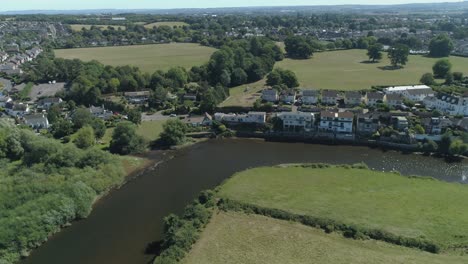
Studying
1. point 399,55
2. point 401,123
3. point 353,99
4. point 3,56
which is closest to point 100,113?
point 353,99

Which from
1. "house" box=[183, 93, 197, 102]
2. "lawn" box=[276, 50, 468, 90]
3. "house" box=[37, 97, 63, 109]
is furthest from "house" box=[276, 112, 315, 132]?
"house" box=[37, 97, 63, 109]

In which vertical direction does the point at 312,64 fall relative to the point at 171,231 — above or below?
above

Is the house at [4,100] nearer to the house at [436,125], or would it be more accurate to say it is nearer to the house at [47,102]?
the house at [47,102]

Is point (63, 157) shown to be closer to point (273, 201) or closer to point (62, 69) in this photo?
point (273, 201)

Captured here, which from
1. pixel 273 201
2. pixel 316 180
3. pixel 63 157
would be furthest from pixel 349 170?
pixel 63 157

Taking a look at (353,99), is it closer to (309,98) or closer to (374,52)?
(309,98)

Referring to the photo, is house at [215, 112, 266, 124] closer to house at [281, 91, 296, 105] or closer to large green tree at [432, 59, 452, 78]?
house at [281, 91, 296, 105]

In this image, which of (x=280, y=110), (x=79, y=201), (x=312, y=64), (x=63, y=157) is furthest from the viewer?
(x=312, y=64)
